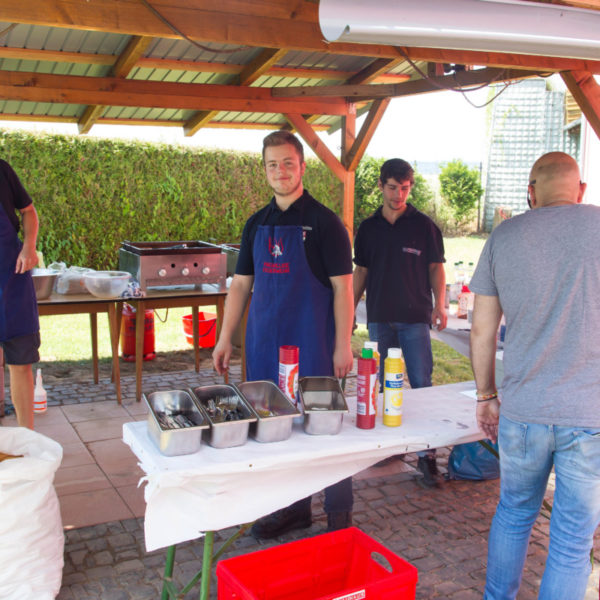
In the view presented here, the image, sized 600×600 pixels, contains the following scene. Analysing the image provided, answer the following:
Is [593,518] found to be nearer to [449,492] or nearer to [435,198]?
[449,492]

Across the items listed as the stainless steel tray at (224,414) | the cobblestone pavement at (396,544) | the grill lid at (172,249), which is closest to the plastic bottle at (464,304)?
the cobblestone pavement at (396,544)

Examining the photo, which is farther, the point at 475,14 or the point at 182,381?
the point at 182,381

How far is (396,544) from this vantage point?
308 cm

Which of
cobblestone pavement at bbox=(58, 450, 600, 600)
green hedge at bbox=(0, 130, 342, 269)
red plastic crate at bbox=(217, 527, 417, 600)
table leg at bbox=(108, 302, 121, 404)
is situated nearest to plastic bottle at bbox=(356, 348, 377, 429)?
red plastic crate at bbox=(217, 527, 417, 600)

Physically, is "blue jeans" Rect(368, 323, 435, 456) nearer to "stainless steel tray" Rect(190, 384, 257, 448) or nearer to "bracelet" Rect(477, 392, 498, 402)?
"bracelet" Rect(477, 392, 498, 402)

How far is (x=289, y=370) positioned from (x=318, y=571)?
713 millimetres

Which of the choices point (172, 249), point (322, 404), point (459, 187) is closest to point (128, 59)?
point (172, 249)

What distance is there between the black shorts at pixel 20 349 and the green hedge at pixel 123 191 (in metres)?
5.58

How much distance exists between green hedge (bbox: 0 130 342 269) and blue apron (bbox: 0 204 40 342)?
5551 millimetres

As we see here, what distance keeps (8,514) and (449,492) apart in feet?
7.64

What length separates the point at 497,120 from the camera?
18.3 metres

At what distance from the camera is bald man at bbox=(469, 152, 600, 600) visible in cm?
204

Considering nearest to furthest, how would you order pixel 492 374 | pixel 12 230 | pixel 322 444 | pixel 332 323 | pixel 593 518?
pixel 593 518 → pixel 322 444 → pixel 492 374 → pixel 332 323 → pixel 12 230

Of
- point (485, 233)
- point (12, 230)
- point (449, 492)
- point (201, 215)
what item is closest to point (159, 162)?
point (201, 215)
